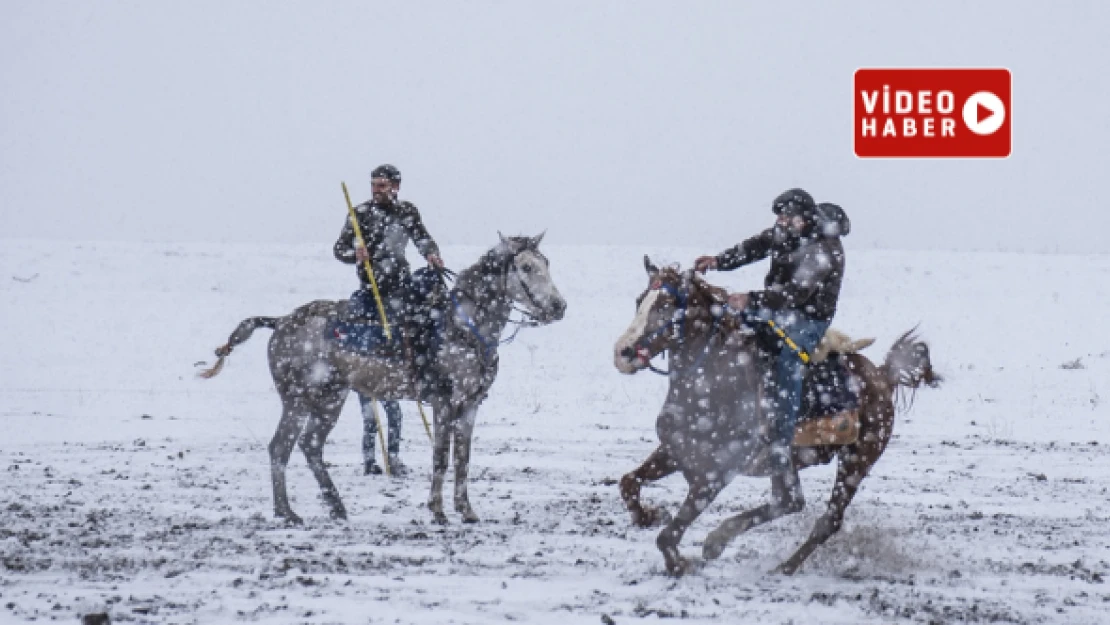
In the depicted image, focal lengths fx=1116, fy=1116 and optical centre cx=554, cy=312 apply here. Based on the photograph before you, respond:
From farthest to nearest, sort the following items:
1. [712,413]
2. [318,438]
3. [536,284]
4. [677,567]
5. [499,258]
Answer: [318,438] → [499,258] → [536,284] → [712,413] → [677,567]

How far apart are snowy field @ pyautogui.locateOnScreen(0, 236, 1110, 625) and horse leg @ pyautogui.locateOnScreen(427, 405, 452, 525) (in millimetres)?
172

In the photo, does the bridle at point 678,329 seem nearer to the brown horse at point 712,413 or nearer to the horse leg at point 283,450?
the brown horse at point 712,413

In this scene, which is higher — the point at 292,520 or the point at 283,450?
the point at 283,450

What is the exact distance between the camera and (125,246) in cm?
4481

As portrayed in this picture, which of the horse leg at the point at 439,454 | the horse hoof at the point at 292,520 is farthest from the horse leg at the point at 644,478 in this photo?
the horse hoof at the point at 292,520

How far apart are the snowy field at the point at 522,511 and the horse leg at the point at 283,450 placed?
0.82ft

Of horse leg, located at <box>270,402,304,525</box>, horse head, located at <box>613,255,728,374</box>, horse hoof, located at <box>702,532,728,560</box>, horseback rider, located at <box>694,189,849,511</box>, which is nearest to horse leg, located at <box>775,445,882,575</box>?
→ horseback rider, located at <box>694,189,849,511</box>

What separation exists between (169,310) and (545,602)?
2682 cm

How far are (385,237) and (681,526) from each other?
13.7 feet

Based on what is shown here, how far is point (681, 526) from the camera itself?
696cm

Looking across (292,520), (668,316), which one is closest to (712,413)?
(668,316)

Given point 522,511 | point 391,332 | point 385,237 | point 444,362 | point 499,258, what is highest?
point 385,237

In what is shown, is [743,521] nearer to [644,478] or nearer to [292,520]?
[644,478]

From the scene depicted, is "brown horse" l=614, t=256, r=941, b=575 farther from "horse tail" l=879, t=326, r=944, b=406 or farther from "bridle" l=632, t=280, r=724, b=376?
"horse tail" l=879, t=326, r=944, b=406
